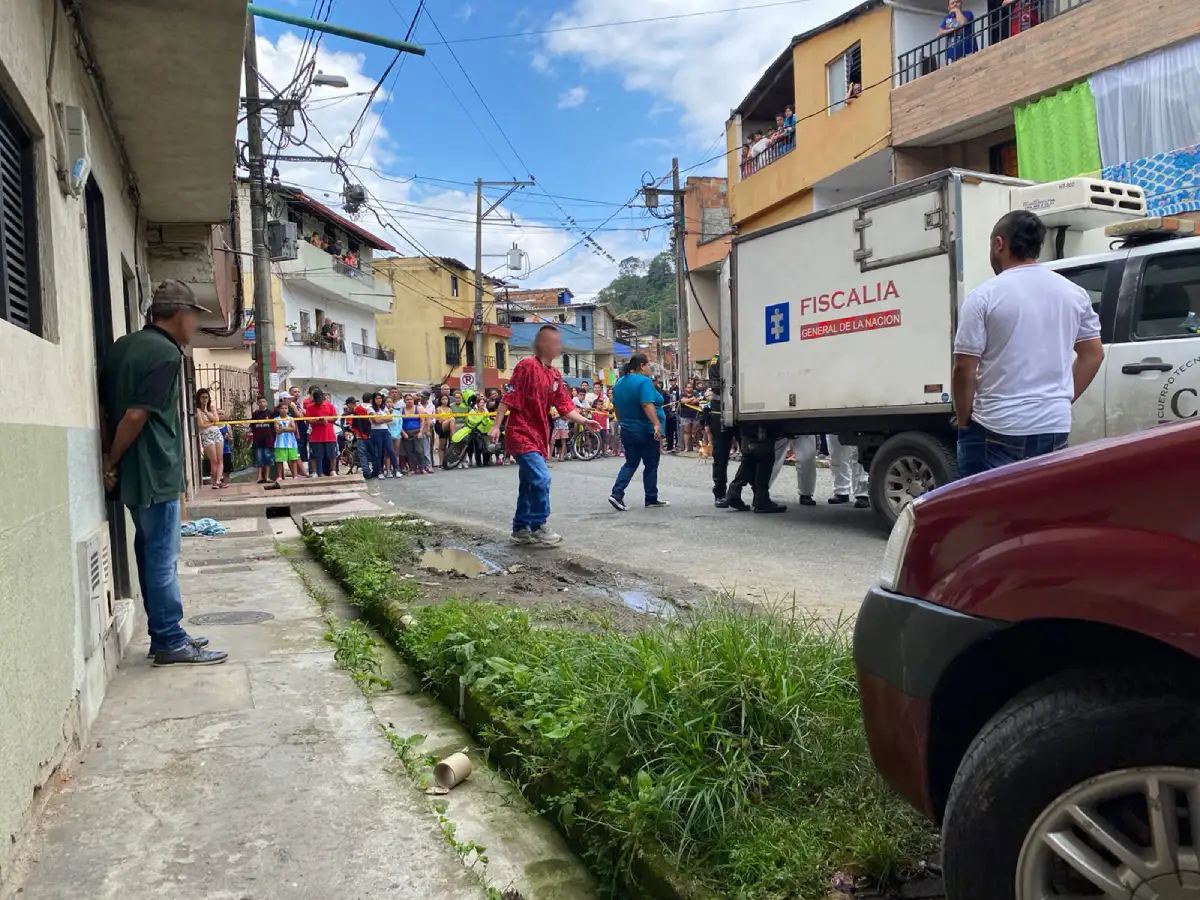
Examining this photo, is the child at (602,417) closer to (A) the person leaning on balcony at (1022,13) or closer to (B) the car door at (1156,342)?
(A) the person leaning on balcony at (1022,13)

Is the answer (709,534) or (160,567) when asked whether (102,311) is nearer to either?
(160,567)

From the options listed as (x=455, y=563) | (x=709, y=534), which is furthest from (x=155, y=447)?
(x=709, y=534)

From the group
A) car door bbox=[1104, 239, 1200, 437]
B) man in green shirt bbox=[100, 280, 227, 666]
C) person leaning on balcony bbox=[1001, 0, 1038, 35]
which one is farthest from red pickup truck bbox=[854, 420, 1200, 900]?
person leaning on balcony bbox=[1001, 0, 1038, 35]

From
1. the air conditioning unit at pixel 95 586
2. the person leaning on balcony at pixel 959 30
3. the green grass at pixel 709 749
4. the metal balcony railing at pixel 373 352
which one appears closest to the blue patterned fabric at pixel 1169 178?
the person leaning on balcony at pixel 959 30

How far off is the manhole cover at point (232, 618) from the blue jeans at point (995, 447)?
398 cm

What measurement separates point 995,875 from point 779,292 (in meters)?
7.40

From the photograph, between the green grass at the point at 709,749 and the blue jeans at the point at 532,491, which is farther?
the blue jeans at the point at 532,491

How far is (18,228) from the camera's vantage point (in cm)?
340

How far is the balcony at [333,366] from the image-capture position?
34219 mm

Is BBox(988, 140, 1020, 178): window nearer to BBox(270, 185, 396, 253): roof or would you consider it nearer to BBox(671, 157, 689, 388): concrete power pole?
BBox(671, 157, 689, 388): concrete power pole

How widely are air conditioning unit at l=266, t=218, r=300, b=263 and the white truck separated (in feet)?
33.5

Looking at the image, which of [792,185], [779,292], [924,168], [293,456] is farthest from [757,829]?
[792,185]

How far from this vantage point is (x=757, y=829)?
2322 mm

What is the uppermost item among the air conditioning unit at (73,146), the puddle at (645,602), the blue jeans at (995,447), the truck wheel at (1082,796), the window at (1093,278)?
the air conditioning unit at (73,146)
